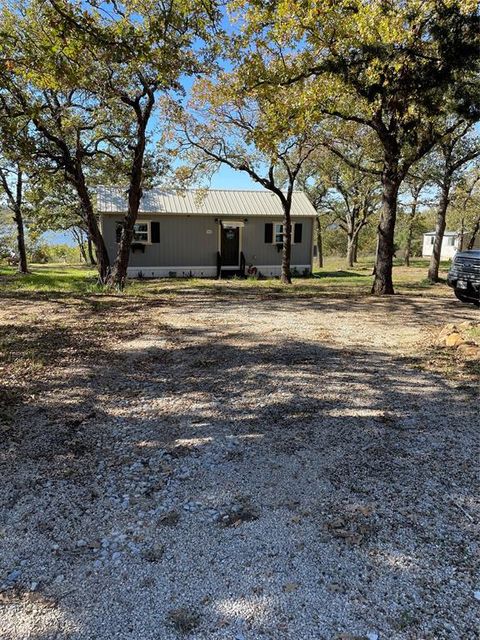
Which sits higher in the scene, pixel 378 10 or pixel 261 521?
pixel 378 10

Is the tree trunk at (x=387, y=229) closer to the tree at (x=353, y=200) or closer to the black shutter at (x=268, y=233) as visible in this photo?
the black shutter at (x=268, y=233)

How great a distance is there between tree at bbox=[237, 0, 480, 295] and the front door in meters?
8.40

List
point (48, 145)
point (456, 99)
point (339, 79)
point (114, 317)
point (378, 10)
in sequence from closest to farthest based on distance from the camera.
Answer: point (378, 10) < point (114, 317) < point (339, 79) < point (456, 99) < point (48, 145)

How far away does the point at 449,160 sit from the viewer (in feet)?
47.9

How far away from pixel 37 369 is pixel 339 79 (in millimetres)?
7679

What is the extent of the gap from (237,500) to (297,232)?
17.5 meters

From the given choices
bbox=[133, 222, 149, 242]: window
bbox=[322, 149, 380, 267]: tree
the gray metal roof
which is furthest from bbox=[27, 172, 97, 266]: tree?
bbox=[322, 149, 380, 267]: tree

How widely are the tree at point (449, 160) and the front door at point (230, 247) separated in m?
7.52

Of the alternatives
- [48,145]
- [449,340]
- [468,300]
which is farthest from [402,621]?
[48,145]

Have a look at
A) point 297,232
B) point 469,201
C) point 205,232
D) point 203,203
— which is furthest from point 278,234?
point 469,201

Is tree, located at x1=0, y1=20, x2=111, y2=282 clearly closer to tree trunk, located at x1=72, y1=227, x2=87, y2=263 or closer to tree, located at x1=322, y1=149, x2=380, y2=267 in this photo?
tree, located at x1=322, y1=149, x2=380, y2=267

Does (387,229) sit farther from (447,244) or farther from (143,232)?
(447,244)

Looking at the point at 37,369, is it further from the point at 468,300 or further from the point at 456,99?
the point at 456,99

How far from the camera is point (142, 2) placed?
7641 millimetres
